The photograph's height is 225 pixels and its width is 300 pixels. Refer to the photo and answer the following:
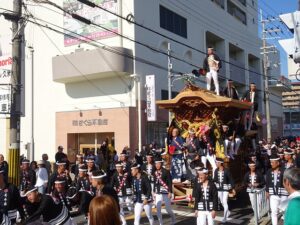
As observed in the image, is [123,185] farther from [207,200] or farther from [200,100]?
[200,100]

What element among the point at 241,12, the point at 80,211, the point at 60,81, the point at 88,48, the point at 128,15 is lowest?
the point at 80,211

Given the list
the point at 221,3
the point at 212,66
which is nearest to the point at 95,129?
the point at 212,66

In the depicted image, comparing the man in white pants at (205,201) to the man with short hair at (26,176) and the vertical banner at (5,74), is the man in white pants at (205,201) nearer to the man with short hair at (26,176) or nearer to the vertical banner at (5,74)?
the man with short hair at (26,176)

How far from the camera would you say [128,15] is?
21.6 metres

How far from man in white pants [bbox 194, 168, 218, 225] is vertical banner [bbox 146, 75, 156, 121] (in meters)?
12.9

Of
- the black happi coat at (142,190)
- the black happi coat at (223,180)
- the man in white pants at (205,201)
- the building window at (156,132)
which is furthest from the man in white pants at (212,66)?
the building window at (156,132)

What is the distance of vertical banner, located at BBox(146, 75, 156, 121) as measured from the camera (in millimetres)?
21531

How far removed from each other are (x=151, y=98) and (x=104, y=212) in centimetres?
1862

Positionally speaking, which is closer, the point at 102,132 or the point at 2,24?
the point at 102,132

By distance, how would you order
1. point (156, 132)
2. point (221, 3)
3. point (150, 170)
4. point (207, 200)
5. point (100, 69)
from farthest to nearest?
point (221, 3)
point (156, 132)
point (100, 69)
point (150, 170)
point (207, 200)

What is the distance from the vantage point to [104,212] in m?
3.19

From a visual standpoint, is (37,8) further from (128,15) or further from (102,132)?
(102,132)

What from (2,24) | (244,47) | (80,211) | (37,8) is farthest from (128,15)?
(244,47)

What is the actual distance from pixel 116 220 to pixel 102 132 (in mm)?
19769
